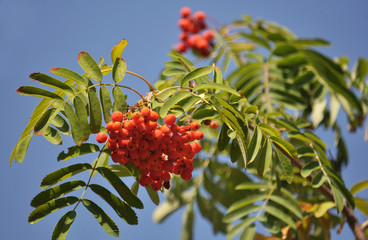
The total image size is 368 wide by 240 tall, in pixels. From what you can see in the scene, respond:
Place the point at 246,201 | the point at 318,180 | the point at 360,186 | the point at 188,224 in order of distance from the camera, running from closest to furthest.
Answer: the point at 318,180 < the point at 246,201 < the point at 360,186 < the point at 188,224

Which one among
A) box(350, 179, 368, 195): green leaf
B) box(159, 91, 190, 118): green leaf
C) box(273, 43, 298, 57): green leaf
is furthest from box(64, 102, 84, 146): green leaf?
box(350, 179, 368, 195): green leaf

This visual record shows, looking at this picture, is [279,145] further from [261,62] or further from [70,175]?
[261,62]

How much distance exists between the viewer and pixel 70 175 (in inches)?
74.6

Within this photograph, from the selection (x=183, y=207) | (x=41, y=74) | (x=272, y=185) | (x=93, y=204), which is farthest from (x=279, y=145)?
(x=183, y=207)

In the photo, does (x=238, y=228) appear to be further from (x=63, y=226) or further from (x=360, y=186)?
(x=63, y=226)

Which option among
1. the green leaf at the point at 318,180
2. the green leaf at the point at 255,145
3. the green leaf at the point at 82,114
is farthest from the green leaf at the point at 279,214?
the green leaf at the point at 82,114

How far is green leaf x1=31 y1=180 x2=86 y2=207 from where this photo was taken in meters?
1.79

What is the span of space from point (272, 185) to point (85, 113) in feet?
5.16

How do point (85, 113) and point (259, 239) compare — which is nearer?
point (85, 113)

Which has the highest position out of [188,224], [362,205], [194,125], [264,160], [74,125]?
[74,125]

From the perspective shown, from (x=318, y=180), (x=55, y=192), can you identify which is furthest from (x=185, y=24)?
(x=55, y=192)

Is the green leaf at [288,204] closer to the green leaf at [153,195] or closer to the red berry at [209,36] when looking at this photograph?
the green leaf at [153,195]

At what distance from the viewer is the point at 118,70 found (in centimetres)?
194

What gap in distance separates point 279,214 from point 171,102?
1.33m
